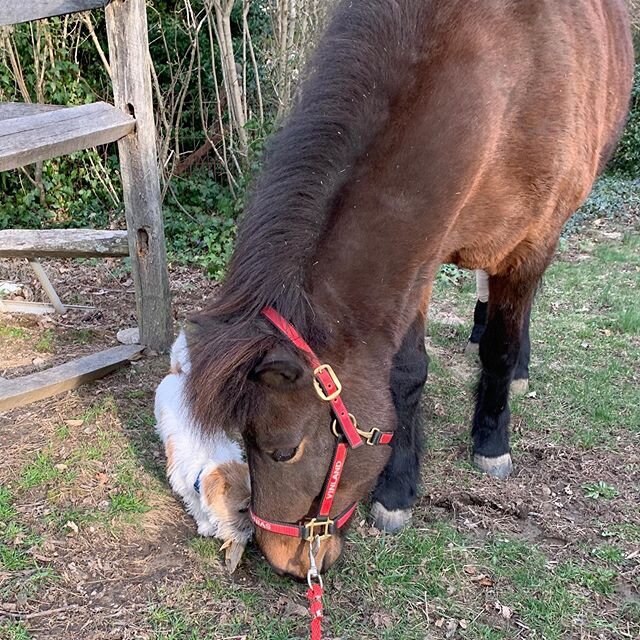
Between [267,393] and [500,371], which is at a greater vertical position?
[267,393]

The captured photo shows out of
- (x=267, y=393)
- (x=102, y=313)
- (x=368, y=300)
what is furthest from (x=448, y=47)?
(x=102, y=313)

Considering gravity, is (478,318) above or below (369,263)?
below

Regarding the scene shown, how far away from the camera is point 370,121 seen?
6.62 ft

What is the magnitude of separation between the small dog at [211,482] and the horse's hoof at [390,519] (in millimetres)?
601

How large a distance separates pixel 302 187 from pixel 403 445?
4.53ft

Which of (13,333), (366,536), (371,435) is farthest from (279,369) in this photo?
(13,333)

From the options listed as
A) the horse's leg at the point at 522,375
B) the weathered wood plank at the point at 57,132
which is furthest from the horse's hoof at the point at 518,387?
the weathered wood plank at the point at 57,132

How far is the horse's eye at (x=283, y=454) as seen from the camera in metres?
1.92

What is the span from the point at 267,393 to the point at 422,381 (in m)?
1.13

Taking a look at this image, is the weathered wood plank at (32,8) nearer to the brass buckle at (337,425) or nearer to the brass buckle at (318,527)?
the brass buckle at (337,425)

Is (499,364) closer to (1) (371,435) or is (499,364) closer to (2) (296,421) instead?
(1) (371,435)

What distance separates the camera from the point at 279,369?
176 centimetres

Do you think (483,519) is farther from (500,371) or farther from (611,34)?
(611,34)

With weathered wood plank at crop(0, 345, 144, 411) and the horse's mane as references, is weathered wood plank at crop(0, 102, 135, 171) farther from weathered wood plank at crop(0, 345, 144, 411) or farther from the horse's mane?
the horse's mane
